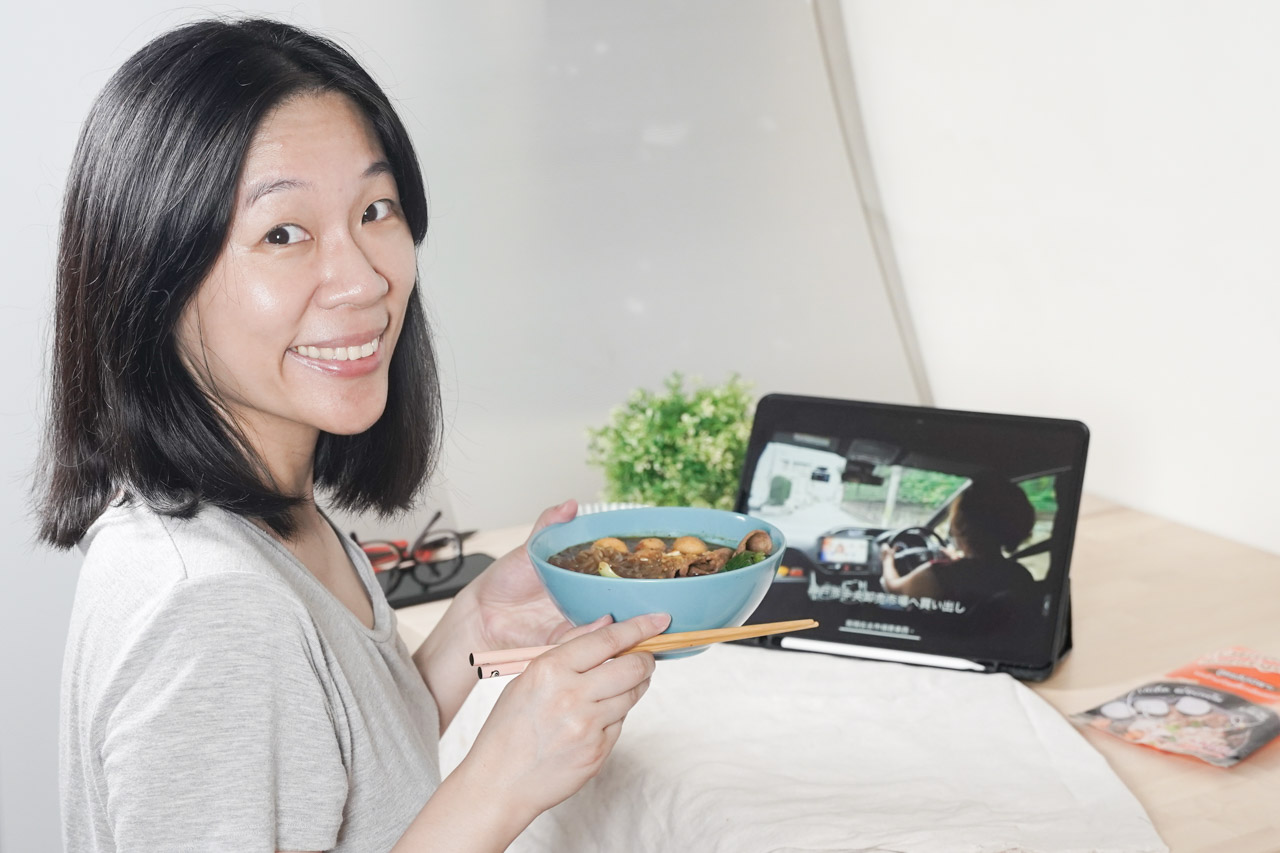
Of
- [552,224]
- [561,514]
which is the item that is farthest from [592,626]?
[552,224]

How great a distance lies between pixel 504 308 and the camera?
181cm

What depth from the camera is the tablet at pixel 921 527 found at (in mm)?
1162

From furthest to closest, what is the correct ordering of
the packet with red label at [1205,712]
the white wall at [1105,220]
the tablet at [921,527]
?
the white wall at [1105,220], the tablet at [921,527], the packet with red label at [1205,712]

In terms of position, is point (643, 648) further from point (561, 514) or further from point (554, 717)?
point (561, 514)

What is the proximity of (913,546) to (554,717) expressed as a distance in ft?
1.95

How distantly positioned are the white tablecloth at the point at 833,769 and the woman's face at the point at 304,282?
0.42 metres

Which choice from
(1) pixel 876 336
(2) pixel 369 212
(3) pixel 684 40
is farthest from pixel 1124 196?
(2) pixel 369 212

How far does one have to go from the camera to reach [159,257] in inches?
29.7

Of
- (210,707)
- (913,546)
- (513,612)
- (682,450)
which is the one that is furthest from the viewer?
(682,450)

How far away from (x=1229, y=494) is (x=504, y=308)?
3.65 feet

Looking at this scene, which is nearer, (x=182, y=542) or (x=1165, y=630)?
(x=182, y=542)

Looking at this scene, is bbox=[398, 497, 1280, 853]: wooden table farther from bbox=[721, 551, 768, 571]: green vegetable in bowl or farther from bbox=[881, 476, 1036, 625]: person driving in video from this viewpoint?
bbox=[721, 551, 768, 571]: green vegetable in bowl

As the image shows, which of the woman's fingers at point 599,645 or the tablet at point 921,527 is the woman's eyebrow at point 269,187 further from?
the tablet at point 921,527

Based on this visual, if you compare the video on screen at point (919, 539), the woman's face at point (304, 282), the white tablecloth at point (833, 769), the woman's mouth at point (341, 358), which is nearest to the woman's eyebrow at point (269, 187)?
the woman's face at point (304, 282)
